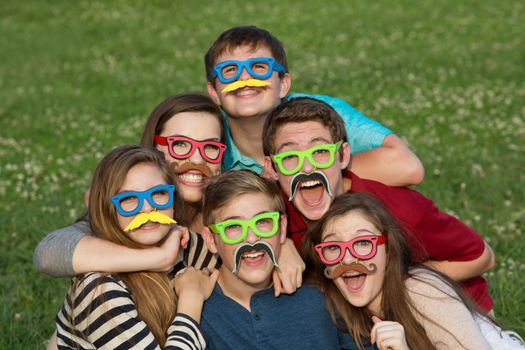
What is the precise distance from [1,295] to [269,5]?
17323 mm

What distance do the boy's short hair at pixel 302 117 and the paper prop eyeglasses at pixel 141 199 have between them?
0.82m

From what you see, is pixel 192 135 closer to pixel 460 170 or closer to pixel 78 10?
pixel 460 170

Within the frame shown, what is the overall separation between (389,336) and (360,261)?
1.64ft

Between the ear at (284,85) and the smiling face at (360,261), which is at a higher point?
the ear at (284,85)

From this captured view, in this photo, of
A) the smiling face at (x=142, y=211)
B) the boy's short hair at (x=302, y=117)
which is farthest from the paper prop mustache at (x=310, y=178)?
the smiling face at (x=142, y=211)

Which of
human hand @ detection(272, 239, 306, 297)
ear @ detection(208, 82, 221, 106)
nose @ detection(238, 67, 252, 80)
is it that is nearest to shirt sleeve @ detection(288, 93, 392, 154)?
nose @ detection(238, 67, 252, 80)

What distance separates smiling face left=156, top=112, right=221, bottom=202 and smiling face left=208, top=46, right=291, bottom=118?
0.61 ft

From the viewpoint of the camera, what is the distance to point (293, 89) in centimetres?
1382

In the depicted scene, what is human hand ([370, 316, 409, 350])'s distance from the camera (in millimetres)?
4062

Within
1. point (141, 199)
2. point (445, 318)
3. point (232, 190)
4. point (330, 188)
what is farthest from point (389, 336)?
point (141, 199)

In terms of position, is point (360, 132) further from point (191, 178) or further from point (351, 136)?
point (191, 178)

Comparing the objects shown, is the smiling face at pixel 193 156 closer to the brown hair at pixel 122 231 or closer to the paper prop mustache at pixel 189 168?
the paper prop mustache at pixel 189 168

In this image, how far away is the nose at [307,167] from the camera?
469 centimetres

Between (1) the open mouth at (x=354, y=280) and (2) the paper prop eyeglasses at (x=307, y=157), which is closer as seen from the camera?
(1) the open mouth at (x=354, y=280)
